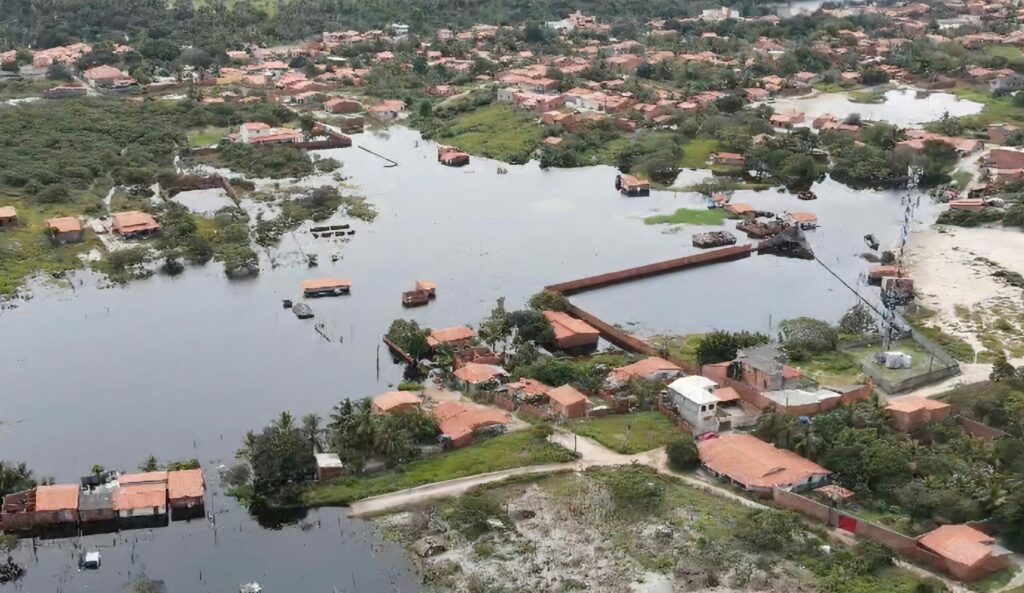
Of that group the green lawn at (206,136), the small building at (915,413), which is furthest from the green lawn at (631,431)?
the green lawn at (206,136)

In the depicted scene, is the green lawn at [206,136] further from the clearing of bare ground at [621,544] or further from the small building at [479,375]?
the clearing of bare ground at [621,544]

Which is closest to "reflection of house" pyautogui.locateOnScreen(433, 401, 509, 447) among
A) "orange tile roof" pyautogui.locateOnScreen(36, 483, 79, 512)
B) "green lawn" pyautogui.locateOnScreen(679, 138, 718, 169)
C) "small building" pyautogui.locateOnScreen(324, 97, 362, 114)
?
"orange tile roof" pyautogui.locateOnScreen(36, 483, 79, 512)

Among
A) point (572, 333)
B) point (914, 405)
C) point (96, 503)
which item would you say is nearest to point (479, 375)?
point (572, 333)

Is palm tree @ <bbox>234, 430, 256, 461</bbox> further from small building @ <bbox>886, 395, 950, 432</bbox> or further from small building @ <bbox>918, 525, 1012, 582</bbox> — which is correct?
small building @ <bbox>886, 395, 950, 432</bbox>

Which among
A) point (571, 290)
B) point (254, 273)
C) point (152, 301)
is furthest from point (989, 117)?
point (152, 301)

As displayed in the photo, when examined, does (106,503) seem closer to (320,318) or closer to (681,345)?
(320,318)
